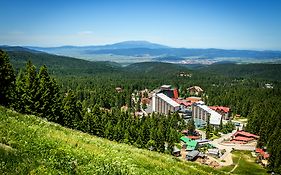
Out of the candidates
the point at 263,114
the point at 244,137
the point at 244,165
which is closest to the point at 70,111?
the point at 244,165

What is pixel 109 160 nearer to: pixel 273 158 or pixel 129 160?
pixel 129 160

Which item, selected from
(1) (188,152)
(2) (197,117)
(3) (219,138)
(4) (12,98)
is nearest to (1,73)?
(4) (12,98)

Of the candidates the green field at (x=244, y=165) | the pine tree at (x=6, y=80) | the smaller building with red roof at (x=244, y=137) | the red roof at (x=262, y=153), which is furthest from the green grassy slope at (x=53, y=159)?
the smaller building with red roof at (x=244, y=137)

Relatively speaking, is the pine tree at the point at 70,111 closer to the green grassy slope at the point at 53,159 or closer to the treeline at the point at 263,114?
the green grassy slope at the point at 53,159

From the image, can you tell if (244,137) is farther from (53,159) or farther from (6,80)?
(53,159)

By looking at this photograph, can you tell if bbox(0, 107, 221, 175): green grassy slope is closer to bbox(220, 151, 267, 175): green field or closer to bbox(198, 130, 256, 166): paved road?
bbox(220, 151, 267, 175): green field
